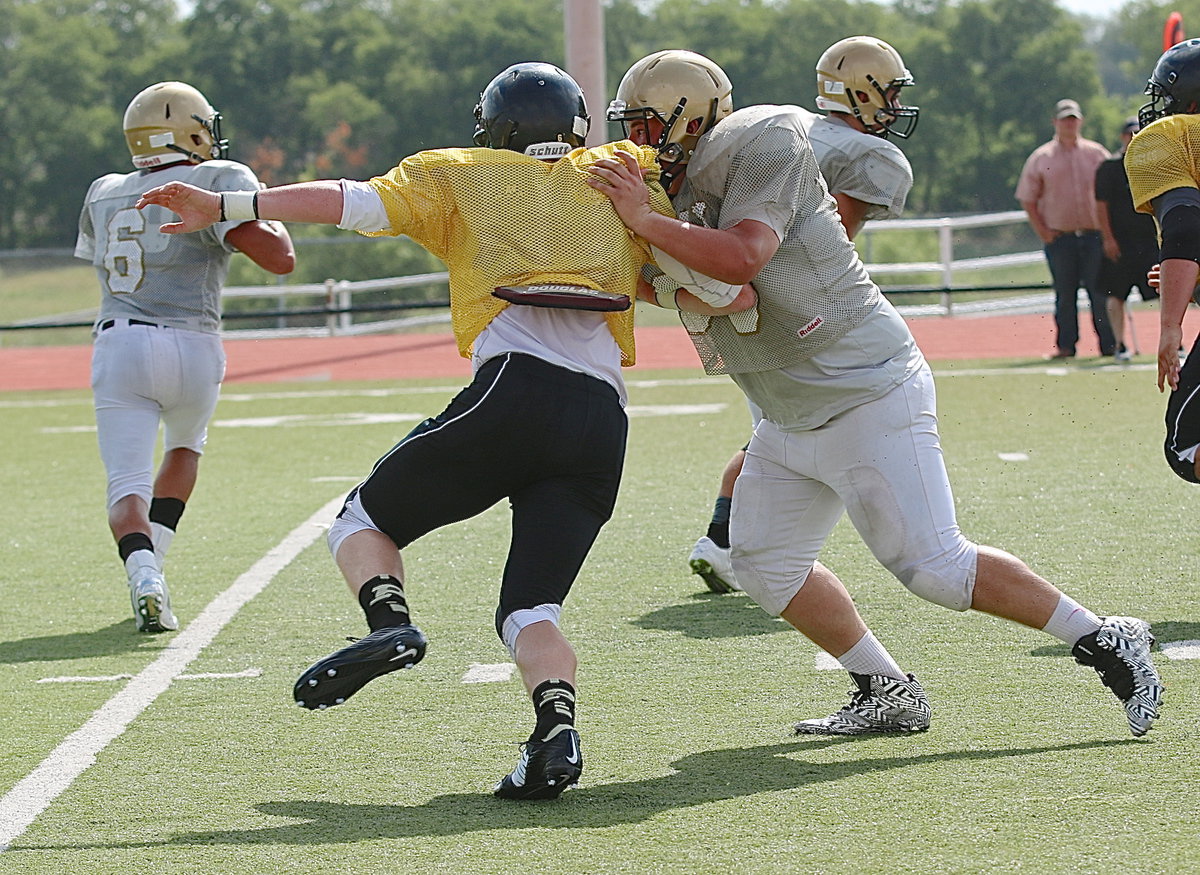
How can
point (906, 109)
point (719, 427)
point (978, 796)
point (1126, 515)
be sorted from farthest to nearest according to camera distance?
1. point (719, 427)
2. point (1126, 515)
3. point (906, 109)
4. point (978, 796)

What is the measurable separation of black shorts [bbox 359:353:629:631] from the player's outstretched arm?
1.61ft

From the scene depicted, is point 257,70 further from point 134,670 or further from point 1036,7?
point 134,670

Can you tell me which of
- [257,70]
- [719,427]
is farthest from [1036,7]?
[719,427]

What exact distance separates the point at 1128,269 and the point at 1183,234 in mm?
8769

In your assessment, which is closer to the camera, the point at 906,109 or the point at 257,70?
the point at 906,109

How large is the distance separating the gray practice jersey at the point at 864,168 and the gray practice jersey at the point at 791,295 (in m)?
0.50

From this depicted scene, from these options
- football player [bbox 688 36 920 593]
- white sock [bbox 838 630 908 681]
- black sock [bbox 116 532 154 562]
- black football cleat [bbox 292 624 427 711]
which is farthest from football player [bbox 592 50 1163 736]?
black sock [bbox 116 532 154 562]

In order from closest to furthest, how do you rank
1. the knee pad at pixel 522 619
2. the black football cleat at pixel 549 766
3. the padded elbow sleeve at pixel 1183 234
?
the black football cleat at pixel 549 766 → the knee pad at pixel 522 619 → the padded elbow sleeve at pixel 1183 234

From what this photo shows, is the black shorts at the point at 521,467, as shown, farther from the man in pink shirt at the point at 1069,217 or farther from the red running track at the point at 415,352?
the red running track at the point at 415,352

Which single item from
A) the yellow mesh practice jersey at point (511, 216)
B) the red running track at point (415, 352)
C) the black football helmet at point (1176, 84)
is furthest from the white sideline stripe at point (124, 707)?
the red running track at point (415, 352)

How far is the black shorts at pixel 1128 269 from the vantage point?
1289cm

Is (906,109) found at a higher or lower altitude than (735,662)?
higher

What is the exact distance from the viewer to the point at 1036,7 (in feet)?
210

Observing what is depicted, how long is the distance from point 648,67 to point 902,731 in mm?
1697
